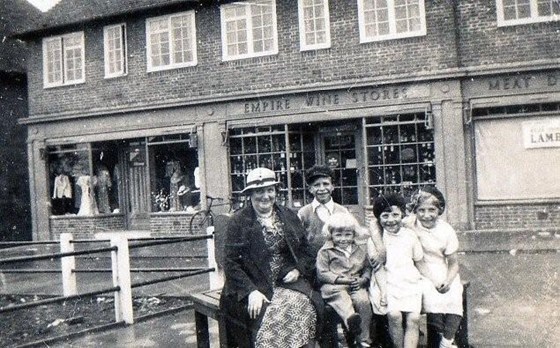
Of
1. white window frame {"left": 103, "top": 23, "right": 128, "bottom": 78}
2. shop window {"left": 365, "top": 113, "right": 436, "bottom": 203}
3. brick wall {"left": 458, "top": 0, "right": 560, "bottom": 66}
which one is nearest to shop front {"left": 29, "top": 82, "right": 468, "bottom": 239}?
shop window {"left": 365, "top": 113, "right": 436, "bottom": 203}

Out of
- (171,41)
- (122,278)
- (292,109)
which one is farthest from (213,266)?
(171,41)

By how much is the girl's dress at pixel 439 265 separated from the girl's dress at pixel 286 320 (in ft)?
3.33

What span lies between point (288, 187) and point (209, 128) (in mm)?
2932

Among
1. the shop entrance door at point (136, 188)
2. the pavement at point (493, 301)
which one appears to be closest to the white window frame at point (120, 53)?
the shop entrance door at point (136, 188)

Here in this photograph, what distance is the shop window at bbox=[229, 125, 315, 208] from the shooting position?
699 inches

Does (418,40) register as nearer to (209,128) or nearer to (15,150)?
(209,128)

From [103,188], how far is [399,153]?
32.4 feet

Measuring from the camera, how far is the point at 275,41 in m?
17.6

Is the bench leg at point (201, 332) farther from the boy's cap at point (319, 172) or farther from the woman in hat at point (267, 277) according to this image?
the boy's cap at point (319, 172)

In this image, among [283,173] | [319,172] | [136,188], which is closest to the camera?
[319,172]

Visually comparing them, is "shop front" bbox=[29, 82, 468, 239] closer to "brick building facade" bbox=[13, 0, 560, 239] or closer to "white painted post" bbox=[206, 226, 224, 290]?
"brick building facade" bbox=[13, 0, 560, 239]

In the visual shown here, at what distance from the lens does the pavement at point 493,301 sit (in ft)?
22.7

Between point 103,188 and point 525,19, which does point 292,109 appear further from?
point 103,188

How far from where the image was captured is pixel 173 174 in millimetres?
19609
